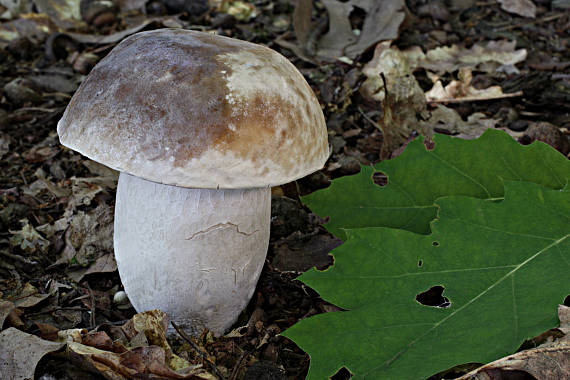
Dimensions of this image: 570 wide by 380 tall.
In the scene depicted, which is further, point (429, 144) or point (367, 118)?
point (367, 118)

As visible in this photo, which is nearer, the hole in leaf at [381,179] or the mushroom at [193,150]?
the mushroom at [193,150]

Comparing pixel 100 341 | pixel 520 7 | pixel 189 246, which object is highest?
pixel 520 7

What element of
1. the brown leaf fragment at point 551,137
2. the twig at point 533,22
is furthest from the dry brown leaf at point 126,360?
the twig at point 533,22

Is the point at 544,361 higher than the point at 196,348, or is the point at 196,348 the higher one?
the point at 544,361

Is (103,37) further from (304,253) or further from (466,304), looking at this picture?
(466,304)

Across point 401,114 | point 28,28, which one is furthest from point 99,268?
point 28,28

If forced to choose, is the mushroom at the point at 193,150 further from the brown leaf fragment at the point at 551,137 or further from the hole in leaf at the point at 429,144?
the brown leaf fragment at the point at 551,137
